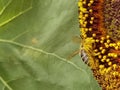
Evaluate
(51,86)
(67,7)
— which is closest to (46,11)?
(67,7)

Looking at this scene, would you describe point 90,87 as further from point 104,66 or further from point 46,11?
point 46,11

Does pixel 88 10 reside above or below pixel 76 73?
above

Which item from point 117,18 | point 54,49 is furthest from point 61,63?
point 117,18

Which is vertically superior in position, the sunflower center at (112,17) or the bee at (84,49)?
the sunflower center at (112,17)
